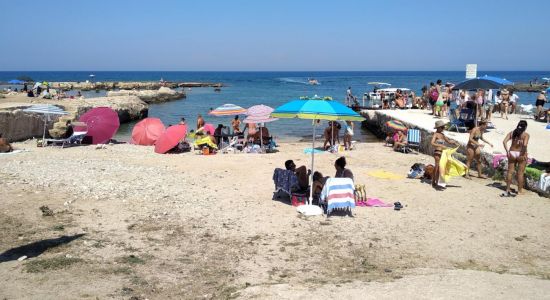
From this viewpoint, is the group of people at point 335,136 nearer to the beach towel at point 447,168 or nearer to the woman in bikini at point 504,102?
the beach towel at point 447,168

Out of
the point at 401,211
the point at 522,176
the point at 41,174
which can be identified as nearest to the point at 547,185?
the point at 522,176

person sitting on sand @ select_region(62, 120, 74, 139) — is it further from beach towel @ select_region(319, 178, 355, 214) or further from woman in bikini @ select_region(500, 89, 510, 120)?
woman in bikini @ select_region(500, 89, 510, 120)

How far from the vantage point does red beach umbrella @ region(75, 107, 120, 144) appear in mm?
17158

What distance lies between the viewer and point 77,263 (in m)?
6.16

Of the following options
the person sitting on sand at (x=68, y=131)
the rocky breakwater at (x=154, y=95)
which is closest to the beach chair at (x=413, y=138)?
the person sitting on sand at (x=68, y=131)

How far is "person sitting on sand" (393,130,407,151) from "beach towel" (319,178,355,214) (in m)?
8.10

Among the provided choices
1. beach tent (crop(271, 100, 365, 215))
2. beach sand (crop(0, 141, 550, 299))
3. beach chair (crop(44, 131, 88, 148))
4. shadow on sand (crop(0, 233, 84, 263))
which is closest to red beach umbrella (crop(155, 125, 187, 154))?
beach chair (crop(44, 131, 88, 148))

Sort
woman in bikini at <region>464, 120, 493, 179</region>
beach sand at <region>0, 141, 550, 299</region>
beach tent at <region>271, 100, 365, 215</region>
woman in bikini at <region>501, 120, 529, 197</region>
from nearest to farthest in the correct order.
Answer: beach sand at <region>0, 141, 550, 299</region>, beach tent at <region>271, 100, 365, 215</region>, woman in bikini at <region>501, 120, 529, 197</region>, woman in bikini at <region>464, 120, 493, 179</region>

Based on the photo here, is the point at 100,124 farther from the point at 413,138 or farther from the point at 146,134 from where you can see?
the point at 413,138

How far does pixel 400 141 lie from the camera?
16094 mm

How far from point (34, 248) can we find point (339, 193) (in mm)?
4936

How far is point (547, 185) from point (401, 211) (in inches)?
129

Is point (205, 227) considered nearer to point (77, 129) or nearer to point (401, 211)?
point (401, 211)

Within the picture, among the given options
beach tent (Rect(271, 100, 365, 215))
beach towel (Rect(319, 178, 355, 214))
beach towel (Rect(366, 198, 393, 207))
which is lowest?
beach towel (Rect(366, 198, 393, 207))
